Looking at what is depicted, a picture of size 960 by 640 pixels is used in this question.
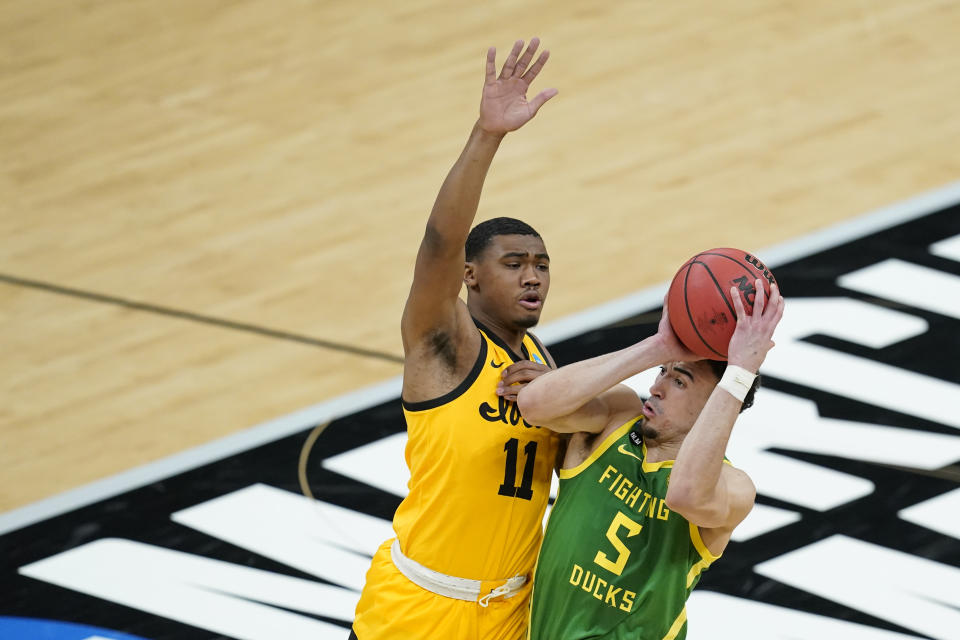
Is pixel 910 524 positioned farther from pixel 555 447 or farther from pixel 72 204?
pixel 72 204

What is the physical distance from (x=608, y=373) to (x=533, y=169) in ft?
21.1

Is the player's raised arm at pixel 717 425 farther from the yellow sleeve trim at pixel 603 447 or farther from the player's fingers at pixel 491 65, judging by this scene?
the player's fingers at pixel 491 65

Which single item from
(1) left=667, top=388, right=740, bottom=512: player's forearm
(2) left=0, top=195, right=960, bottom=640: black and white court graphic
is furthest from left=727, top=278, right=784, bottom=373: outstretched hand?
(2) left=0, top=195, right=960, bottom=640: black and white court graphic

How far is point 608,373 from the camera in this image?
484 centimetres

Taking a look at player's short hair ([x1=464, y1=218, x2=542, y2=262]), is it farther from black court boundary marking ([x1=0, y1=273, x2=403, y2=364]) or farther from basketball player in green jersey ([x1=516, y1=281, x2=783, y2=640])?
black court boundary marking ([x1=0, y1=273, x2=403, y2=364])

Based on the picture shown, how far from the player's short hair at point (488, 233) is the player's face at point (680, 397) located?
2.36 ft

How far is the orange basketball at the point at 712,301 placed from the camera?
477 centimetres

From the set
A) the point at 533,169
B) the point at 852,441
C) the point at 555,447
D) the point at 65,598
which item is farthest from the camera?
the point at 533,169

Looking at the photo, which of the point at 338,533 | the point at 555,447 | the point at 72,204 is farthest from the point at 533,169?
the point at 555,447

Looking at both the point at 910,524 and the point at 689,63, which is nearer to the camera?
the point at 910,524

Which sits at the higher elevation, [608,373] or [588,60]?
[588,60]

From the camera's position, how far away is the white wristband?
4.59 m

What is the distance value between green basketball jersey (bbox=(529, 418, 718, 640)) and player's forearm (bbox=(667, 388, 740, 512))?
41 cm

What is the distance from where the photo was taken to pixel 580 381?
488cm
